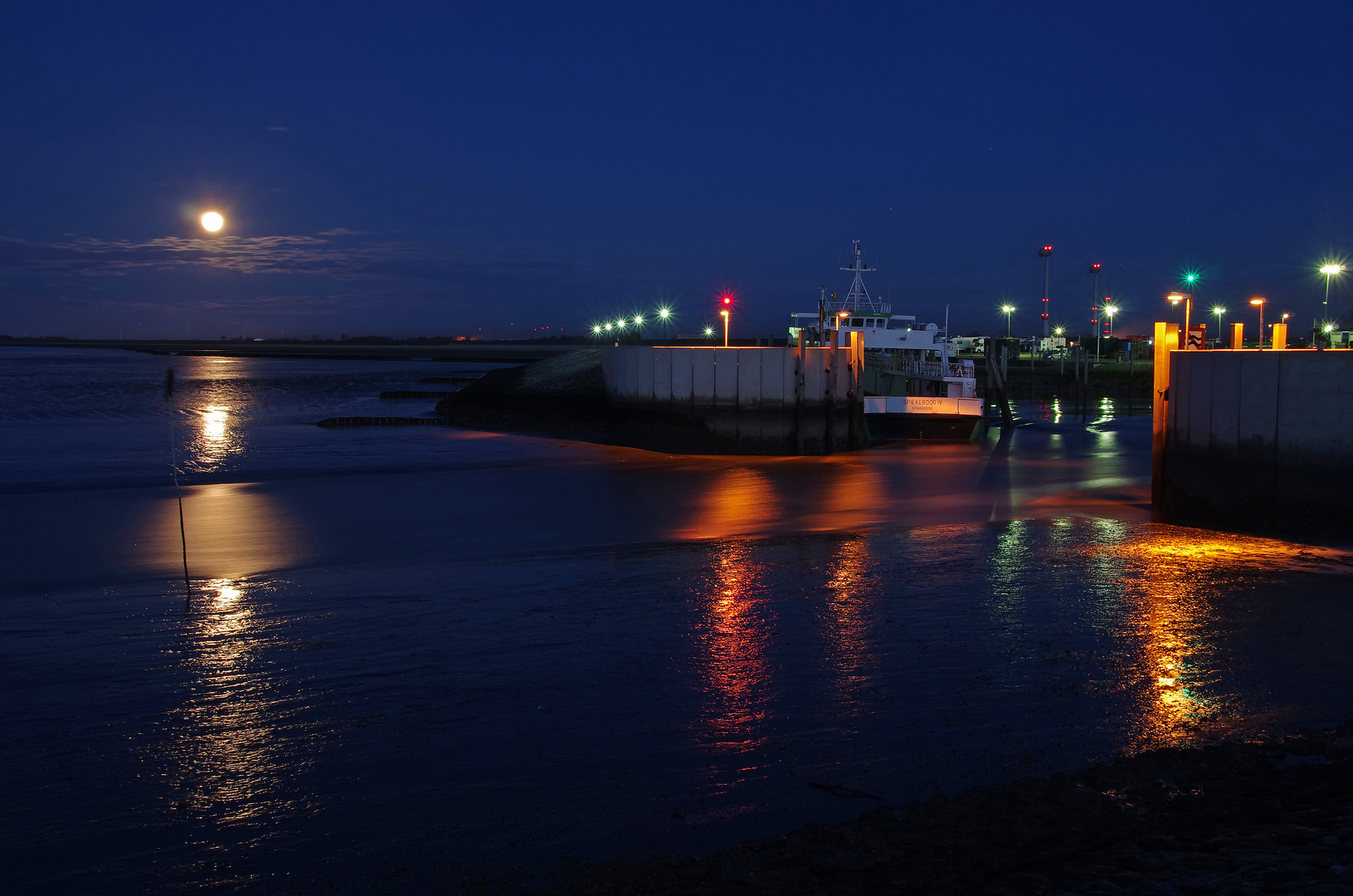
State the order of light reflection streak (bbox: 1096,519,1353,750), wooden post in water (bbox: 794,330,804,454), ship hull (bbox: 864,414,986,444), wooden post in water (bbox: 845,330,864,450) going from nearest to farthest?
1. light reflection streak (bbox: 1096,519,1353,750)
2. wooden post in water (bbox: 794,330,804,454)
3. wooden post in water (bbox: 845,330,864,450)
4. ship hull (bbox: 864,414,986,444)

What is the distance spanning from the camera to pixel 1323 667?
28.3 feet

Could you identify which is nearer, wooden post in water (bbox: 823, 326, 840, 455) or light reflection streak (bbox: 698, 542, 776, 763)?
light reflection streak (bbox: 698, 542, 776, 763)

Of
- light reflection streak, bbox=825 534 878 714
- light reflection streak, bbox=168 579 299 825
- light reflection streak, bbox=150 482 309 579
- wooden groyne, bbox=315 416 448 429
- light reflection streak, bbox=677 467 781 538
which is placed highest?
wooden groyne, bbox=315 416 448 429

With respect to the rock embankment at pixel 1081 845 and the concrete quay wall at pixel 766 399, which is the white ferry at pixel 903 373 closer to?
the concrete quay wall at pixel 766 399

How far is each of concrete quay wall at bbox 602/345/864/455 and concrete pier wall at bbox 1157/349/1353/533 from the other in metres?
13.0

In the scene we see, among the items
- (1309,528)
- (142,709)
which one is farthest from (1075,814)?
(1309,528)

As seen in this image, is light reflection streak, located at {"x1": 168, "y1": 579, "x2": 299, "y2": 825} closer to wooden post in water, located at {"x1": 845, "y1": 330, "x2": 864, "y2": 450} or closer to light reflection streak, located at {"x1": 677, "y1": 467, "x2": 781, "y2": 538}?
light reflection streak, located at {"x1": 677, "y1": 467, "x2": 781, "y2": 538}

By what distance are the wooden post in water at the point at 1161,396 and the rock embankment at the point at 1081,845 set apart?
11891 millimetres

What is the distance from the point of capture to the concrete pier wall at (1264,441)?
14.1 meters

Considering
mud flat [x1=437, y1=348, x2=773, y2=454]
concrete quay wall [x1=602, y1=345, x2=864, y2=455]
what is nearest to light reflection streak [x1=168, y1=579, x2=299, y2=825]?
concrete quay wall [x1=602, y1=345, x2=864, y2=455]

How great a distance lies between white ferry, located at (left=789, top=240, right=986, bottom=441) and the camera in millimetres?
33625

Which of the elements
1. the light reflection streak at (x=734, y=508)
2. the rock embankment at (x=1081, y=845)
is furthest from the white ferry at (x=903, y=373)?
the rock embankment at (x=1081, y=845)

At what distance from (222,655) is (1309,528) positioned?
14838mm

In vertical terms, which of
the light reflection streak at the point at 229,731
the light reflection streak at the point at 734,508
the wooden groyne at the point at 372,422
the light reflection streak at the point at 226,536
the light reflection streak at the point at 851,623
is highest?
the wooden groyne at the point at 372,422
